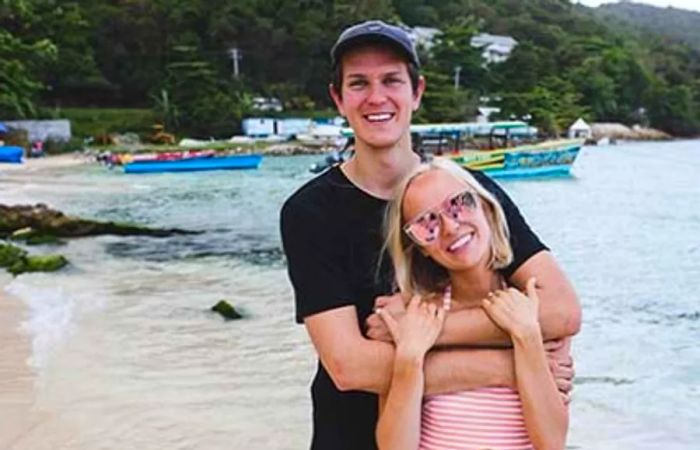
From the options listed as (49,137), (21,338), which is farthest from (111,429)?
(49,137)

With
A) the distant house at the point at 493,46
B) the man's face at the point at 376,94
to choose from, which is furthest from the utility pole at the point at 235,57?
the man's face at the point at 376,94

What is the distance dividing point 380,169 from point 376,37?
0.78 ft

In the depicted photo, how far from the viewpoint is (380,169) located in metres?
1.68

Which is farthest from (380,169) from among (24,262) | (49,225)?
(49,225)

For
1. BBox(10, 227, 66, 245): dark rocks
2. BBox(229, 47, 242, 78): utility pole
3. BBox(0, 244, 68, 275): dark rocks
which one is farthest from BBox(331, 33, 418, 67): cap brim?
BBox(229, 47, 242, 78): utility pole

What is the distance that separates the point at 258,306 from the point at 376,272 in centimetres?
865

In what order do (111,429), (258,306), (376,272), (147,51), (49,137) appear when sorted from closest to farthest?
(376,272)
(111,429)
(258,306)
(49,137)
(147,51)

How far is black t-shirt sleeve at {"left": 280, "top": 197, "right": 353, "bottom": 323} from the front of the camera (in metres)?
1.60

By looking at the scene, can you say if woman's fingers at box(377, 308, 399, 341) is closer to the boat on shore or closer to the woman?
the woman

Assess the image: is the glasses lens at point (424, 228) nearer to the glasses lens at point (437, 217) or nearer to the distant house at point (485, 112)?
the glasses lens at point (437, 217)

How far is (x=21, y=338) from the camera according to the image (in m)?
7.70

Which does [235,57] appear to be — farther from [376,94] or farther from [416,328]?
[416,328]

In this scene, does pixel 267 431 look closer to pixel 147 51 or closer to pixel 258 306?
pixel 258 306

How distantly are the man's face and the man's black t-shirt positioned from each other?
0.35 ft
